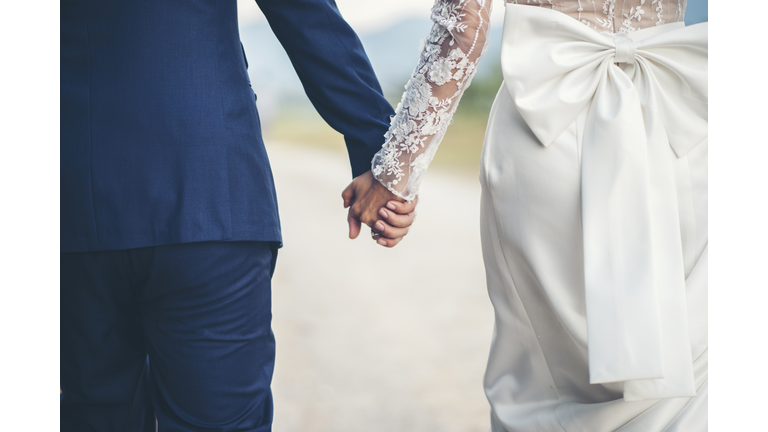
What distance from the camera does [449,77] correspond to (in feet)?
4.43

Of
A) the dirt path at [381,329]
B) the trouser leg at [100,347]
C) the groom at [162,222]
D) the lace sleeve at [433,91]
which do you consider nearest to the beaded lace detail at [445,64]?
the lace sleeve at [433,91]

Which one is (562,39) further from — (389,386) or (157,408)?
(389,386)

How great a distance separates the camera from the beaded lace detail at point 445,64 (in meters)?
1.19

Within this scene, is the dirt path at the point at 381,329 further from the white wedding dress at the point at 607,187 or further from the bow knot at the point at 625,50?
the bow knot at the point at 625,50

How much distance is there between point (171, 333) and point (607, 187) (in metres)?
0.89

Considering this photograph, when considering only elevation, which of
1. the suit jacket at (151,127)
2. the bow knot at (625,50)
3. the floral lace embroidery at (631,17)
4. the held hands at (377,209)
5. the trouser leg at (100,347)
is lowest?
the trouser leg at (100,347)

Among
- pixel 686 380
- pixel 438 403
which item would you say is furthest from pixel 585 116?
pixel 438 403

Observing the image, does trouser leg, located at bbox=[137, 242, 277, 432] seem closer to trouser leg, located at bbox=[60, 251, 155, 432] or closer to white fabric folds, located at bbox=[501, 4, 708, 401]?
trouser leg, located at bbox=[60, 251, 155, 432]

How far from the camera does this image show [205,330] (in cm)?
120

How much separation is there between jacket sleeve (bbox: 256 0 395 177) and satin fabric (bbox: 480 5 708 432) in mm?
346

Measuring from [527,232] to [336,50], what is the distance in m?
0.61

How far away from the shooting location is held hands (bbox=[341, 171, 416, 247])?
62.8 inches

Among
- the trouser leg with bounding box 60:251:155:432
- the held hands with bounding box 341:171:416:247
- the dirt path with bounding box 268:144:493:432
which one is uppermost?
the held hands with bounding box 341:171:416:247

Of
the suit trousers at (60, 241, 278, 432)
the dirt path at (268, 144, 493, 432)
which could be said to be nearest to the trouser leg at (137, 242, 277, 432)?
the suit trousers at (60, 241, 278, 432)
